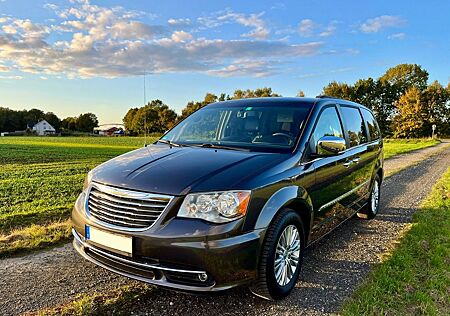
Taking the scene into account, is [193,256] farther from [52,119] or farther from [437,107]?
[52,119]

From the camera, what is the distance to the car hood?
2723 mm

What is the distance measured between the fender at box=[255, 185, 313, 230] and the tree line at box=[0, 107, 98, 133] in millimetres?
113977

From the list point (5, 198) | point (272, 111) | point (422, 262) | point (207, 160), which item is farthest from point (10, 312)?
point (5, 198)

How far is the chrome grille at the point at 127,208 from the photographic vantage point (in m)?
2.67

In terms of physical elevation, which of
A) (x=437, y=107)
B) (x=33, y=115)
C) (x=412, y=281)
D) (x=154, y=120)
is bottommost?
(x=412, y=281)

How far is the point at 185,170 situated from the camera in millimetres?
2930

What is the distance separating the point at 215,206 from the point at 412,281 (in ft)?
7.65

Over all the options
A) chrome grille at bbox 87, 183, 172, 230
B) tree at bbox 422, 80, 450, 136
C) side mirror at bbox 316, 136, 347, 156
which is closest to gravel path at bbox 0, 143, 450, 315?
chrome grille at bbox 87, 183, 172, 230

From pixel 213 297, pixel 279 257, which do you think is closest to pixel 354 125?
pixel 279 257

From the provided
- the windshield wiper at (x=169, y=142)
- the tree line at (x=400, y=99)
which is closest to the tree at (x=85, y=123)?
the tree line at (x=400, y=99)

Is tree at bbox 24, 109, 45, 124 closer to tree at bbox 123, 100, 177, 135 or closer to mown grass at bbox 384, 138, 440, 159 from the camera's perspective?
tree at bbox 123, 100, 177, 135

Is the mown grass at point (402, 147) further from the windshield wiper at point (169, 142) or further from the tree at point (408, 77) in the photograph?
the tree at point (408, 77)

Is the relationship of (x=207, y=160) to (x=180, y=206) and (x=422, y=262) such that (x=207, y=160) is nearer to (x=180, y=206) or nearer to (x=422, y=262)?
(x=180, y=206)

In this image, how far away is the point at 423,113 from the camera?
57.0 m
